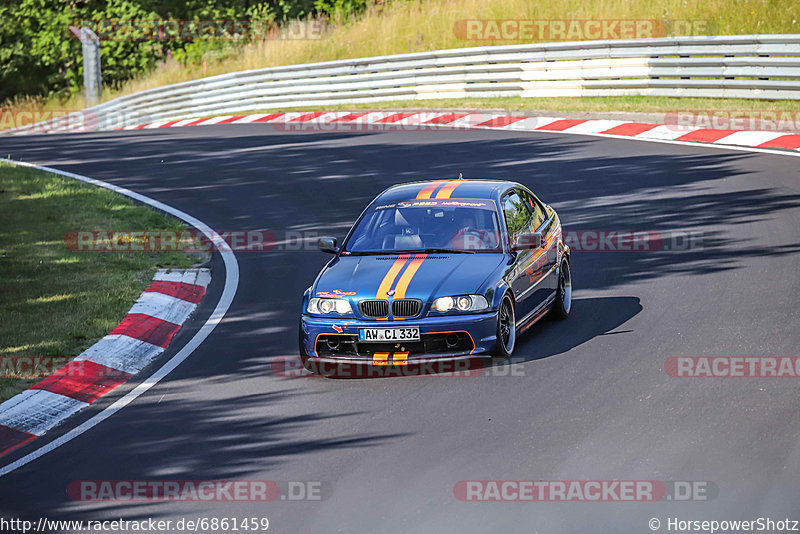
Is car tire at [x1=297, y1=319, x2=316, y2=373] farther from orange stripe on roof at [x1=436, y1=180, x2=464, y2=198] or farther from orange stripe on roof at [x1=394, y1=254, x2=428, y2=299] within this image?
orange stripe on roof at [x1=436, y1=180, x2=464, y2=198]

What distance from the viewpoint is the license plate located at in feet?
30.4

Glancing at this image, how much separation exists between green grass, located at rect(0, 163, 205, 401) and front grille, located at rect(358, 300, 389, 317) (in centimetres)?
305

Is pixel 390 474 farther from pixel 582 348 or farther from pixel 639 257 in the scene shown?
pixel 639 257

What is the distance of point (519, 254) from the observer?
1030cm

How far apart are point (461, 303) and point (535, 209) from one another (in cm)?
254

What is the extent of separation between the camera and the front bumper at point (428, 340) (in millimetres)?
9266

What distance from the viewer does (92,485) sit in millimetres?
7449

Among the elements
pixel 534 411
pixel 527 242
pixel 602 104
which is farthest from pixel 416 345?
pixel 602 104

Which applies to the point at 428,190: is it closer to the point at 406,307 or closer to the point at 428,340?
the point at 406,307

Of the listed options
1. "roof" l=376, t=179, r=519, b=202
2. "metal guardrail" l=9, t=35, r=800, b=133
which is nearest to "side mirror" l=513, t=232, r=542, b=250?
"roof" l=376, t=179, r=519, b=202

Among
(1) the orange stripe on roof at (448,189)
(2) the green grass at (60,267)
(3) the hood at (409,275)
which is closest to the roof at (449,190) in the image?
(1) the orange stripe on roof at (448,189)

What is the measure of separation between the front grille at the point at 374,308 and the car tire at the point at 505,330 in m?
0.96

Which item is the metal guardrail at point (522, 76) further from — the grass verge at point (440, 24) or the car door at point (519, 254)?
the car door at point (519, 254)

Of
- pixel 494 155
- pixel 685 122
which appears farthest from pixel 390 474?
pixel 685 122
